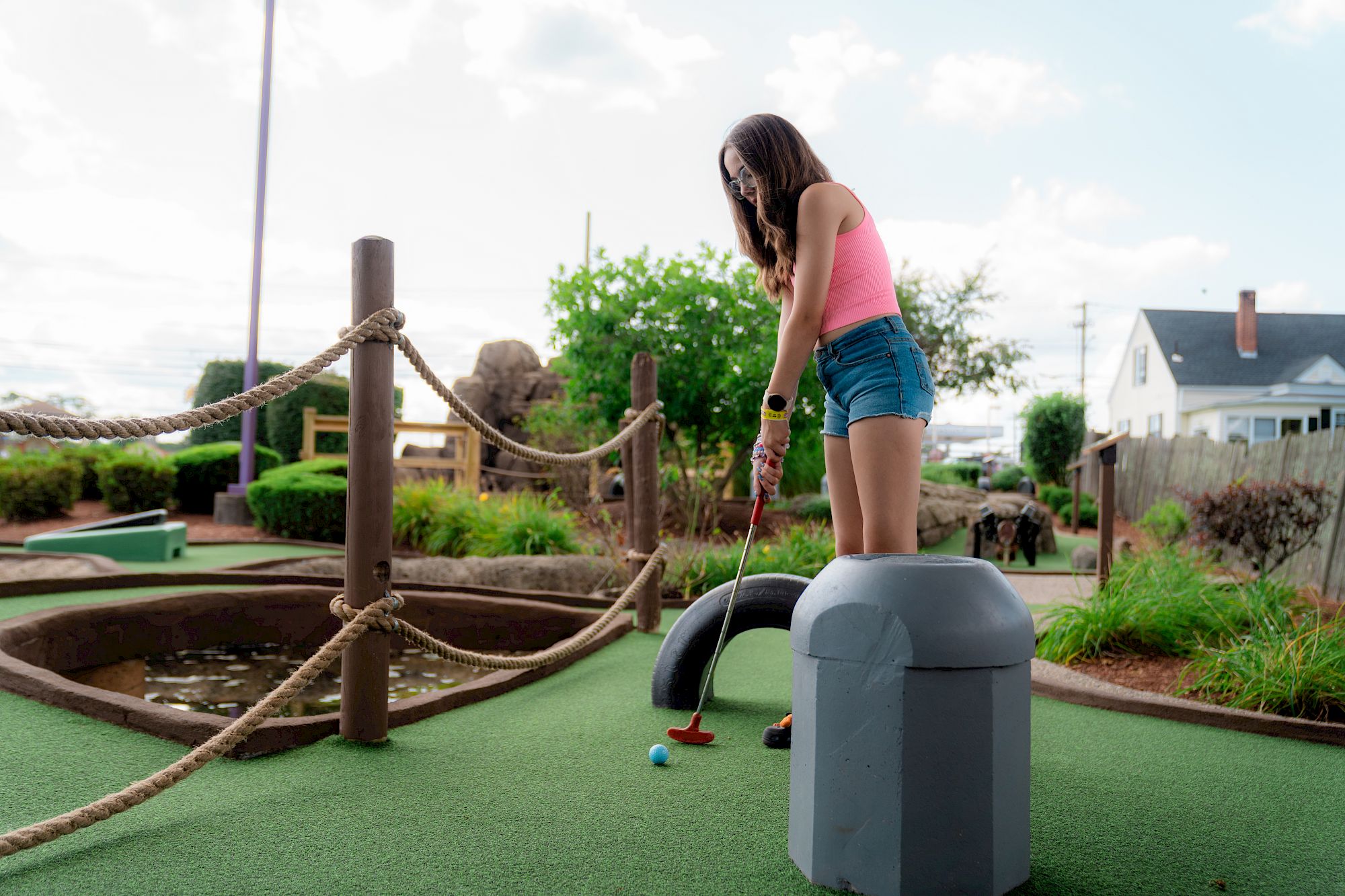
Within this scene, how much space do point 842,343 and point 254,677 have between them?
3.87m

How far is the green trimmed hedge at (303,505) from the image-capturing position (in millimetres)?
10062

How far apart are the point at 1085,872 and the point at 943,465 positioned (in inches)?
1026

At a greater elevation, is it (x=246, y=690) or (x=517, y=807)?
(x=517, y=807)

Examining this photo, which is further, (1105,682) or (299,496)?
(299,496)

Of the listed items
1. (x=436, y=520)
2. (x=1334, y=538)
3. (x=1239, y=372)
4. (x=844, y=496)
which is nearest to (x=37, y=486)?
(x=436, y=520)

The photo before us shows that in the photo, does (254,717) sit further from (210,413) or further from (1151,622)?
(1151,622)

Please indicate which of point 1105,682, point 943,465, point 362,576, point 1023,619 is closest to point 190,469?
point 362,576

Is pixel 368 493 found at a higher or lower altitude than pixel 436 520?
higher

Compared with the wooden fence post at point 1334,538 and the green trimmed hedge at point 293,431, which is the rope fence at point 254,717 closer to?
the wooden fence post at point 1334,538

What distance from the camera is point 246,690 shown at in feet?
15.0

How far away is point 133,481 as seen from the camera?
1212 centimetres

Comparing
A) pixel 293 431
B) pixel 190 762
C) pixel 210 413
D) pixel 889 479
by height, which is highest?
pixel 293 431

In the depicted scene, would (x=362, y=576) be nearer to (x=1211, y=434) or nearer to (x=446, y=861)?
(x=446, y=861)

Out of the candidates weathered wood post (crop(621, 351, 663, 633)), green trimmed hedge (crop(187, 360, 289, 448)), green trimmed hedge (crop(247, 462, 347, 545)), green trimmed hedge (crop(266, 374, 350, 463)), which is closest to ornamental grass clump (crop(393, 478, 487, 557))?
green trimmed hedge (crop(247, 462, 347, 545))
